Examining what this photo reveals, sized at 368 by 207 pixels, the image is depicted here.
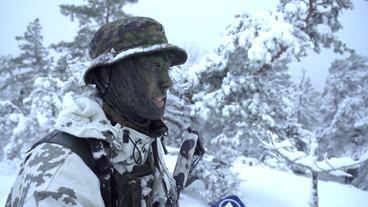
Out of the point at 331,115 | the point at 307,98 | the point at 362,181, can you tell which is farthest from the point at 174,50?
the point at 307,98

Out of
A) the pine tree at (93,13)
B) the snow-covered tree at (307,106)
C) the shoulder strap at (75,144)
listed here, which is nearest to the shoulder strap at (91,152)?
the shoulder strap at (75,144)

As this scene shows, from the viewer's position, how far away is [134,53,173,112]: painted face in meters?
2.02

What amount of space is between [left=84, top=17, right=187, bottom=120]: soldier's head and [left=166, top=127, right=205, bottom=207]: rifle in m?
0.79

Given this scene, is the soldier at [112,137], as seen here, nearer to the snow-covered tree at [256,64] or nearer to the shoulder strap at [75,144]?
the shoulder strap at [75,144]

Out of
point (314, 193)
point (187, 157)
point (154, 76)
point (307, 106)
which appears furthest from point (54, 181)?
point (307, 106)

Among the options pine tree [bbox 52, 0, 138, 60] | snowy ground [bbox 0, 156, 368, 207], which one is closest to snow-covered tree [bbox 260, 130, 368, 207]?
snowy ground [bbox 0, 156, 368, 207]

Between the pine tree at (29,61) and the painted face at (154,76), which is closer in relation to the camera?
the painted face at (154,76)

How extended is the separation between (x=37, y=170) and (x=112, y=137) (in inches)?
16.2

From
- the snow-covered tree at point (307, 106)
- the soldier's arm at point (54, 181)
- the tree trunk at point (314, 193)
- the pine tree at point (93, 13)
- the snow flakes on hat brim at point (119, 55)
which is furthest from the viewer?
the snow-covered tree at point (307, 106)

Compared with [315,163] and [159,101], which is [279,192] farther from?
[159,101]

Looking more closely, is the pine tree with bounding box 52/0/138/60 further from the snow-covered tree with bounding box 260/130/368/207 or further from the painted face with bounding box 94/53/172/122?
the painted face with bounding box 94/53/172/122

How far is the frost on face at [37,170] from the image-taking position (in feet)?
4.66

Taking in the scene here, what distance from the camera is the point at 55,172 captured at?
1.45 m

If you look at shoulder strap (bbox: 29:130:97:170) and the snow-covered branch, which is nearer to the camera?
shoulder strap (bbox: 29:130:97:170)
